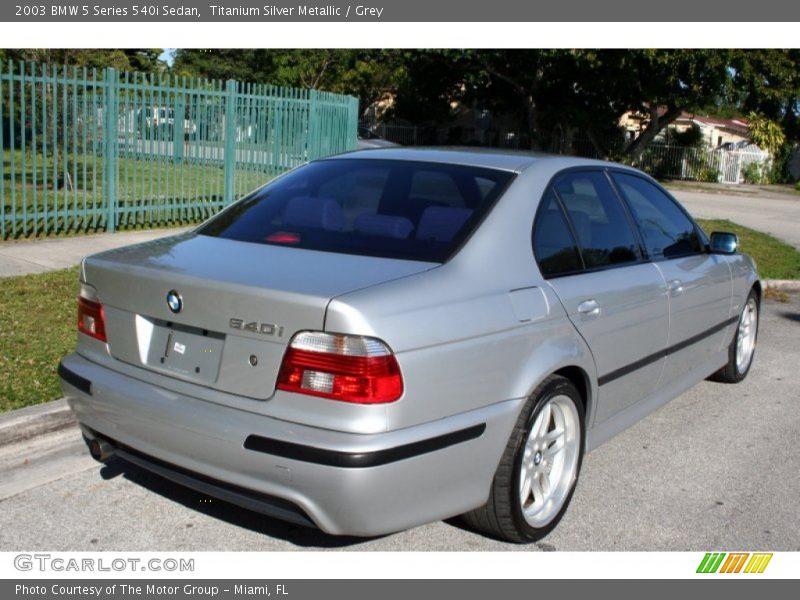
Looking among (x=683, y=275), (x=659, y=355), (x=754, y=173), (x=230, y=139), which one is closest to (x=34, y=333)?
(x=659, y=355)

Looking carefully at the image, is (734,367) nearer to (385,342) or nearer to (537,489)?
(537,489)

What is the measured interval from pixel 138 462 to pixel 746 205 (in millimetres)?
23681

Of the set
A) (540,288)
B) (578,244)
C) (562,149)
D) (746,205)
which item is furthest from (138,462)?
(562,149)

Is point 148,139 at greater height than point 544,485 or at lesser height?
greater

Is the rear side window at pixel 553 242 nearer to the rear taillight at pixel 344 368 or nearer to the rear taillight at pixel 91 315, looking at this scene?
the rear taillight at pixel 344 368

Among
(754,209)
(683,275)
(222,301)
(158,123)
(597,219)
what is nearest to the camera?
(222,301)

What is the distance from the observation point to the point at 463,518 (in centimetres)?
372

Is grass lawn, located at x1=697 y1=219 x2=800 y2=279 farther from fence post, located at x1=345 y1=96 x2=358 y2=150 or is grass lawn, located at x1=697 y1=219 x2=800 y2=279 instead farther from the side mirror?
fence post, located at x1=345 y1=96 x2=358 y2=150

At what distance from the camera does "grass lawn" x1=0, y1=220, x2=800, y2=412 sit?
16.5 feet

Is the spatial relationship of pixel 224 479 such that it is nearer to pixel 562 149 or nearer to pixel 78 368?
pixel 78 368

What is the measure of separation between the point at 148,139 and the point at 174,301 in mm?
9558

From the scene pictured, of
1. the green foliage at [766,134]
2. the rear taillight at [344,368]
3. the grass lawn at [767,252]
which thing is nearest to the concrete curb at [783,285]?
the grass lawn at [767,252]

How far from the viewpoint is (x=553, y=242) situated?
3.97 metres

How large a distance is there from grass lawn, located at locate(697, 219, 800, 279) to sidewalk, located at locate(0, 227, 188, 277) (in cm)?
787
